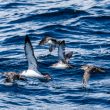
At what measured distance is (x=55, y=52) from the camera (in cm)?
2780

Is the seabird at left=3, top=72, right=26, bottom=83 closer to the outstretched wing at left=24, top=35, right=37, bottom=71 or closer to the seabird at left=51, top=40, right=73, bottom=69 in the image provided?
the outstretched wing at left=24, top=35, right=37, bottom=71

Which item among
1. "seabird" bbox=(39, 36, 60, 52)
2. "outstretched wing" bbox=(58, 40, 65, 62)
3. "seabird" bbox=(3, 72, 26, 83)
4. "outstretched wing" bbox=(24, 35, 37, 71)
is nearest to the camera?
"outstretched wing" bbox=(24, 35, 37, 71)

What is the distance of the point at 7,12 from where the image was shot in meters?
35.9

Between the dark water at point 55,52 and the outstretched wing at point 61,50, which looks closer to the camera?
the dark water at point 55,52

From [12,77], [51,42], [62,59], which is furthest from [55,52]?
[12,77]

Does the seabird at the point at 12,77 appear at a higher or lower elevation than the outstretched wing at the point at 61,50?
lower

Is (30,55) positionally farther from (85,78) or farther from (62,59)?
(62,59)

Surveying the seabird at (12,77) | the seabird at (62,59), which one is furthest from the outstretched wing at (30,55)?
the seabird at (62,59)

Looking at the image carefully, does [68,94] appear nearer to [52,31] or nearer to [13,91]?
[13,91]

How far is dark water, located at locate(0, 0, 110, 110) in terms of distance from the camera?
2170 centimetres

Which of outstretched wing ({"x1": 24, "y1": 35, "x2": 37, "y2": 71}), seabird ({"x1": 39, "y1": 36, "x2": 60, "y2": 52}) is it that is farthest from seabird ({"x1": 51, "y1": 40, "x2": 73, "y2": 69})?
outstretched wing ({"x1": 24, "y1": 35, "x2": 37, "y2": 71})

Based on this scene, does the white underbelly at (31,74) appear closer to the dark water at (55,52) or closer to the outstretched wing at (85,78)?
the dark water at (55,52)

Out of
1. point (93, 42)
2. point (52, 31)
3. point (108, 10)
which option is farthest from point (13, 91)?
point (108, 10)

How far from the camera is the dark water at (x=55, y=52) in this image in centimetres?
2170
